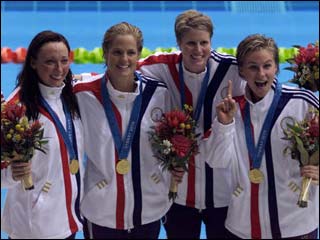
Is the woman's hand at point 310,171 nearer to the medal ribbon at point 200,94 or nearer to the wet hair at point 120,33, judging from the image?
the medal ribbon at point 200,94

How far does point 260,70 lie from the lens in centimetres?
281

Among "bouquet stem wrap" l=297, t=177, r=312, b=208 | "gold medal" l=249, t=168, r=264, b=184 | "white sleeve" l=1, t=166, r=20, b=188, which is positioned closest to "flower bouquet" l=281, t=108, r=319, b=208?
"bouquet stem wrap" l=297, t=177, r=312, b=208

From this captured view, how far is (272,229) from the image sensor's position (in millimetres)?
2871

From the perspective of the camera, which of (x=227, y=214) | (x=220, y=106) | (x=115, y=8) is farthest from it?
(x=115, y=8)

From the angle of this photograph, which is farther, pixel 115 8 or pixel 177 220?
pixel 115 8

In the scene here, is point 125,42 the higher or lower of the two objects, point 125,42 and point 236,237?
the higher

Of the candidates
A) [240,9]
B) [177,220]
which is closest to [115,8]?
[240,9]

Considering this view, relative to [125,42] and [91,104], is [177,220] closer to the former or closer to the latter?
[91,104]

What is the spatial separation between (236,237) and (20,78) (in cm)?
118

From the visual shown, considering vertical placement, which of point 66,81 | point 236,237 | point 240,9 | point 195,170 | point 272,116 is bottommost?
point 236,237

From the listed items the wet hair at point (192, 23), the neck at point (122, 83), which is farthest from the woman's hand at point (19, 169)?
Result: the wet hair at point (192, 23)

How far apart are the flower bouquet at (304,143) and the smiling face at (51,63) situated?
982 millimetres

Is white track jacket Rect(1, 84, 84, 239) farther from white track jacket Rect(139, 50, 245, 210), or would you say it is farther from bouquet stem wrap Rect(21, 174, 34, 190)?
white track jacket Rect(139, 50, 245, 210)

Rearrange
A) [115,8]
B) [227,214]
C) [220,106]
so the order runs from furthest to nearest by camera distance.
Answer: [115,8], [227,214], [220,106]
